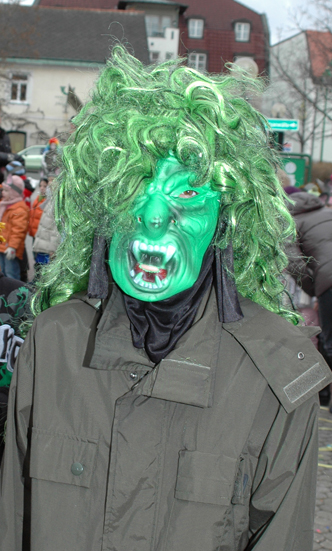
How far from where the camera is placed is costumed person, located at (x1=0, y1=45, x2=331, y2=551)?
1.53 meters

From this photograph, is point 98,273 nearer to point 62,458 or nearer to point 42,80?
point 62,458

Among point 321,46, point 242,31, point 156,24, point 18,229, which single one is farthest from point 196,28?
point 18,229

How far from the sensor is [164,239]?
1.55 m

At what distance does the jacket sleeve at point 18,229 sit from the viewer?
7457mm

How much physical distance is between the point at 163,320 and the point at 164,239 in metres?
0.23

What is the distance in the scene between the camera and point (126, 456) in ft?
5.04

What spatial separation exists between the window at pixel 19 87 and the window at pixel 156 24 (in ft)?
40.3

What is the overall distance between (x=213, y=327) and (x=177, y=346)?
116mm

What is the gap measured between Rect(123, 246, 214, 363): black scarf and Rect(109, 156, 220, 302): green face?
68mm

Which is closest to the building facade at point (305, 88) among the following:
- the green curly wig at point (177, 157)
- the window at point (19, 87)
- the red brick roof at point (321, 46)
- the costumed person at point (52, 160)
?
the red brick roof at point (321, 46)

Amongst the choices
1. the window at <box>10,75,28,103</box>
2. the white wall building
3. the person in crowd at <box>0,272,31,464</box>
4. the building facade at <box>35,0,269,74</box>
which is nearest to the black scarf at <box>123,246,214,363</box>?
the person in crowd at <box>0,272,31,464</box>

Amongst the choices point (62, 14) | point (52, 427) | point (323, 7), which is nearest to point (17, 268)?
point (52, 427)

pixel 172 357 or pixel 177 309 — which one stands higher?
pixel 177 309

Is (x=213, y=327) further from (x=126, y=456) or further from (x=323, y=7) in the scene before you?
(x=323, y=7)
